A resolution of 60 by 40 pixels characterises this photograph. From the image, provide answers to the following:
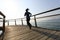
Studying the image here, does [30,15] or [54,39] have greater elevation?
[30,15]

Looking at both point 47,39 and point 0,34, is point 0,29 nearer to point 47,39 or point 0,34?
point 0,34

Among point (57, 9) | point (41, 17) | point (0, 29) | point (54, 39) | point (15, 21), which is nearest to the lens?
point (54, 39)

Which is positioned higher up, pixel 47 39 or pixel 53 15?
pixel 53 15

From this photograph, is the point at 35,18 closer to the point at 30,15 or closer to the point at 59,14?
the point at 30,15

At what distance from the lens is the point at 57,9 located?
7.10 metres

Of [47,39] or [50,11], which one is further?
[50,11]

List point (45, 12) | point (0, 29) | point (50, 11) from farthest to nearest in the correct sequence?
point (45, 12)
point (50, 11)
point (0, 29)

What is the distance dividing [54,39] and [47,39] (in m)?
0.33

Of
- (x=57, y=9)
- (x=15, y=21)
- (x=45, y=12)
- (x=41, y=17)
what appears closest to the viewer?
(x=57, y=9)

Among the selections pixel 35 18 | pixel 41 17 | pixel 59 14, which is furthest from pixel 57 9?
pixel 35 18

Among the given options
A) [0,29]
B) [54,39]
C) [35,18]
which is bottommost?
[54,39]

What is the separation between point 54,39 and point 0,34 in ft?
10.0

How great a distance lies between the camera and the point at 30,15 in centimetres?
947

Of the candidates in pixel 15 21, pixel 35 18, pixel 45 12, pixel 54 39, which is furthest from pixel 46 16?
pixel 15 21
